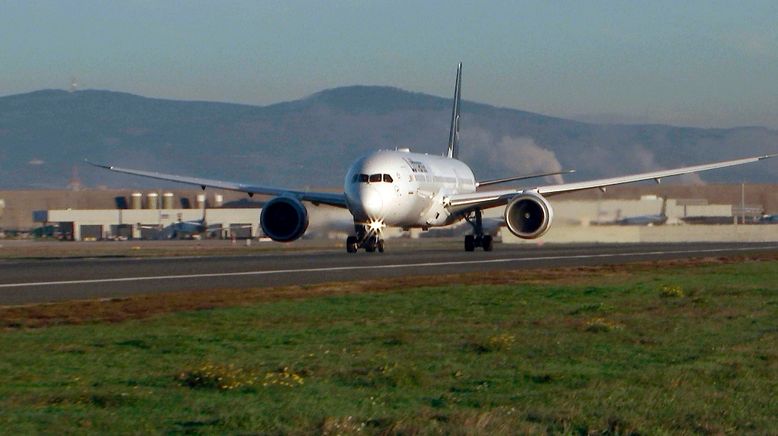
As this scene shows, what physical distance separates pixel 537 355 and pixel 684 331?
3637mm

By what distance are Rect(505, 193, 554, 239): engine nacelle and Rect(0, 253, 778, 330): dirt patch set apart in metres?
8.54

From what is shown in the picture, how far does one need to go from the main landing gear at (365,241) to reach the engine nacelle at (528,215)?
15.5 ft

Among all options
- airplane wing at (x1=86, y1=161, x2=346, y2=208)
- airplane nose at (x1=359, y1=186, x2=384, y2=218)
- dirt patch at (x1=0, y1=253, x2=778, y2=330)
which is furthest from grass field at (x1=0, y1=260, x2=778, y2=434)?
airplane wing at (x1=86, y1=161, x2=346, y2=208)

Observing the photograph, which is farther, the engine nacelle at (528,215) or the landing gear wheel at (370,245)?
the engine nacelle at (528,215)

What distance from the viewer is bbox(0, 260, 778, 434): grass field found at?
1062cm

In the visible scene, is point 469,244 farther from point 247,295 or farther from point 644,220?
point 247,295

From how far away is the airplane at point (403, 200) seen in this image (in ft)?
143

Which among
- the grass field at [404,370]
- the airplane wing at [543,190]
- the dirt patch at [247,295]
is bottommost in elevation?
the grass field at [404,370]

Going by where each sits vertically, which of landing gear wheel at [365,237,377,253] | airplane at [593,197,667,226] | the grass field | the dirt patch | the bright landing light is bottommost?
the grass field

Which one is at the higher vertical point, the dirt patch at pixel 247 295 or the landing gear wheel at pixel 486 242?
the landing gear wheel at pixel 486 242

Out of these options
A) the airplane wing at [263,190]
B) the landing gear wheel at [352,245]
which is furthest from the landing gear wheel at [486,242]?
the landing gear wheel at [352,245]

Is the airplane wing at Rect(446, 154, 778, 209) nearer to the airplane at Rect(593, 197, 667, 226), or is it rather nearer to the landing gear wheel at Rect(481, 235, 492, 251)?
the landing gear wheel at Rect(481, 235, 492, 251)

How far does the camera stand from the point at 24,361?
46.4 feet

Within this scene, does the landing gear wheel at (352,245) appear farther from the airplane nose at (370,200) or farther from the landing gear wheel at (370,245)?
the airplane nose at (370,200)
